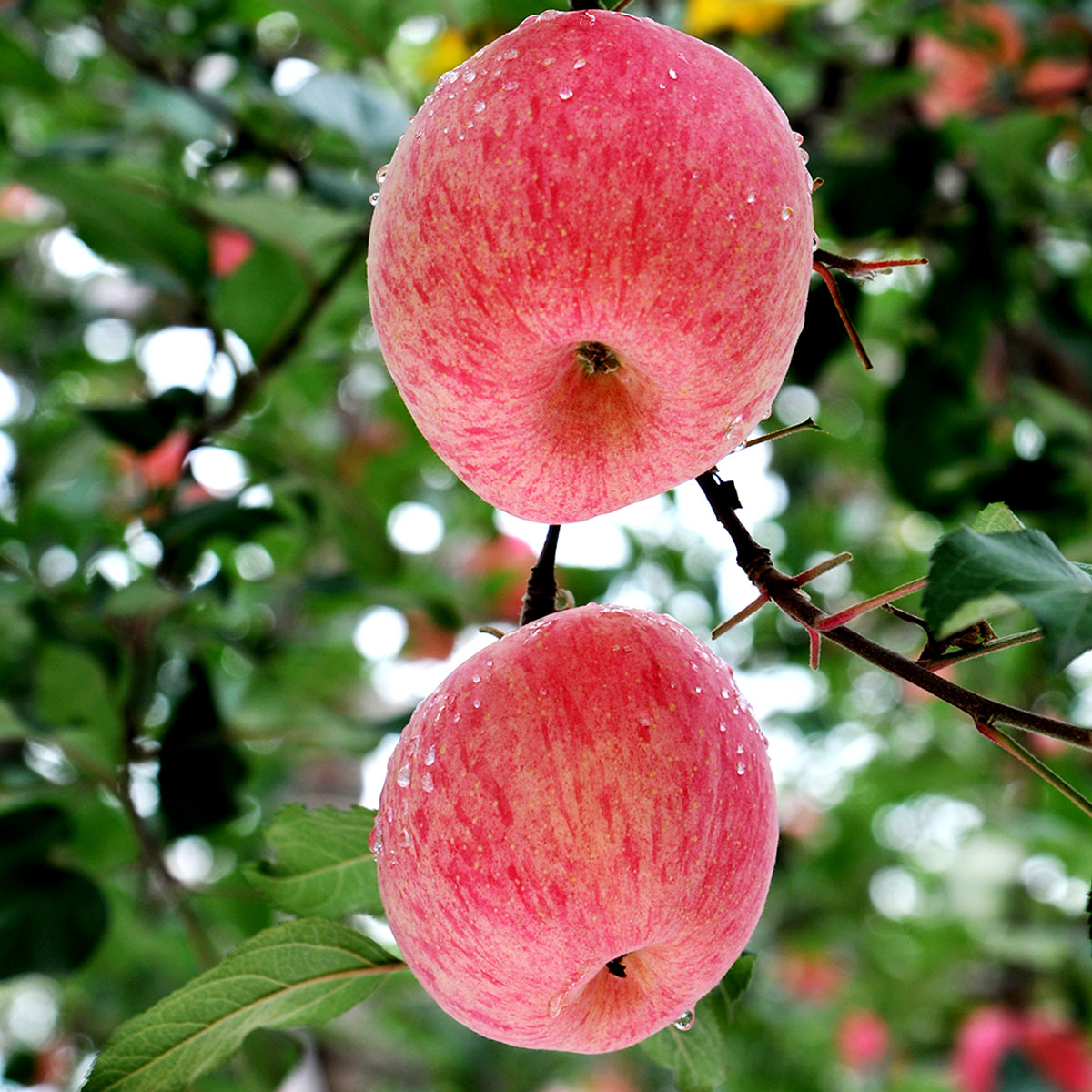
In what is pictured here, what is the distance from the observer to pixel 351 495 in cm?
134

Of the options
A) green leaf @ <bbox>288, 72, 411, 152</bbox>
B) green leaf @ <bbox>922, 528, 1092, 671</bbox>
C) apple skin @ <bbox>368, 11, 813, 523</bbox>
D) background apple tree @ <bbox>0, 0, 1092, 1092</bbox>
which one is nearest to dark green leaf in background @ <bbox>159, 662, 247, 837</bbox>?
background apple tree @ <bbox>0, 0, 1092, 1092</bbox>

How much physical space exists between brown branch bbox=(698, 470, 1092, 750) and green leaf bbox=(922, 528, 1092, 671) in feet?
0.11

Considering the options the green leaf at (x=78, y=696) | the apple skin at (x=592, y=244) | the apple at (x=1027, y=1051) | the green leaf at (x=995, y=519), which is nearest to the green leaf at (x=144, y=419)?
the green leaf at (x=78, y=696)

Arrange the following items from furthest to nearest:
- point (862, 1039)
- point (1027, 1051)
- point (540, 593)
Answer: point (862, 1039) < point (1027, 1051) < point (540, 593)

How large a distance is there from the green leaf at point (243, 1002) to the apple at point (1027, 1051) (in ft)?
6.16

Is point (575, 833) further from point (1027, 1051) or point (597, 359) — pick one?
point (1027, 1051)

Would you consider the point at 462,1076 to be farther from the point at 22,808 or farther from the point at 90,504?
the point at 22,808

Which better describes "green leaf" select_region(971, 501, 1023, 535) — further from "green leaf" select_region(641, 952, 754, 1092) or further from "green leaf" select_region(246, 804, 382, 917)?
"green leaf" select_region(246, 804, 382, 917)

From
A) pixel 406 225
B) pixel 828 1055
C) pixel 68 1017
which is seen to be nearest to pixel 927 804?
pixel 828 1055

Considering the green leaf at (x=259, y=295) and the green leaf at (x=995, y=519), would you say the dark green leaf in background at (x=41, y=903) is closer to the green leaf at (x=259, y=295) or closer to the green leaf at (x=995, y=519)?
the green leaf at (x=259, y=295)

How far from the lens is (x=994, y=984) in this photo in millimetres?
Answer: 2521

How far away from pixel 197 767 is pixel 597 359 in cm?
85

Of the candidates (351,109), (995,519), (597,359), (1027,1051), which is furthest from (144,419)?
(1027,1051)

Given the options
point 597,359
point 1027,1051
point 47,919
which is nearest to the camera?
point 597,359
